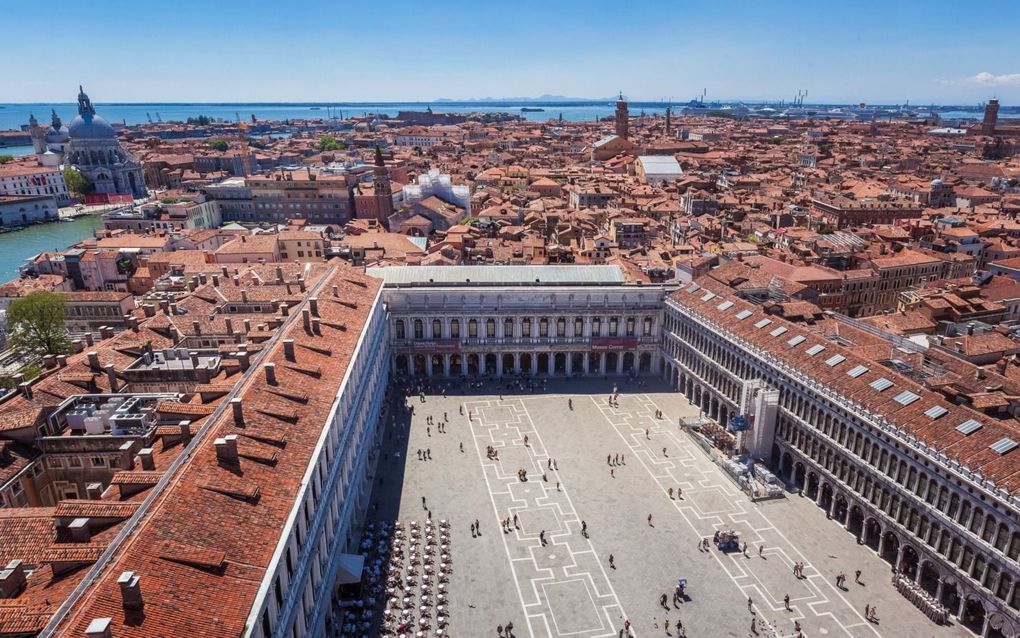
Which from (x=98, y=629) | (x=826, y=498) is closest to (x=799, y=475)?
(x=826, y=498)

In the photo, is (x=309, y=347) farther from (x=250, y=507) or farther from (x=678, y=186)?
(x=678, y=186)

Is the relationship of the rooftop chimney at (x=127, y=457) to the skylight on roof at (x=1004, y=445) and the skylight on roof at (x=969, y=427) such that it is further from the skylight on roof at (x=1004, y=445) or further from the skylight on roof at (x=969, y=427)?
the skylight on roof at (x=1004, y=445)

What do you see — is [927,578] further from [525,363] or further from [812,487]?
[525,363]

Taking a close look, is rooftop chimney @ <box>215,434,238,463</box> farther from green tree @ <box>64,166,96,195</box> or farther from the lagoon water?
green tree @ <box>64,166,96,195</box>

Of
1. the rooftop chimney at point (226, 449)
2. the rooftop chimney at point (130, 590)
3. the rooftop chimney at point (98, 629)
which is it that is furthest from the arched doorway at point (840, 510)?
the rooftop chimney at point (98, 629)

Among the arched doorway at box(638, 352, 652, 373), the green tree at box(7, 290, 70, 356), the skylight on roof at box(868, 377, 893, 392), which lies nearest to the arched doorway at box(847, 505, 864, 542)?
the skylight on roof at box(868, 377, 893, 392)

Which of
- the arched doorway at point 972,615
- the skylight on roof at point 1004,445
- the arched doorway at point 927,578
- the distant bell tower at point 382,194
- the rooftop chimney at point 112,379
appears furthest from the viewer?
the distant bell tower at point 382,194

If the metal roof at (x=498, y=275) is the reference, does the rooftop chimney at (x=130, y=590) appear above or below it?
above
